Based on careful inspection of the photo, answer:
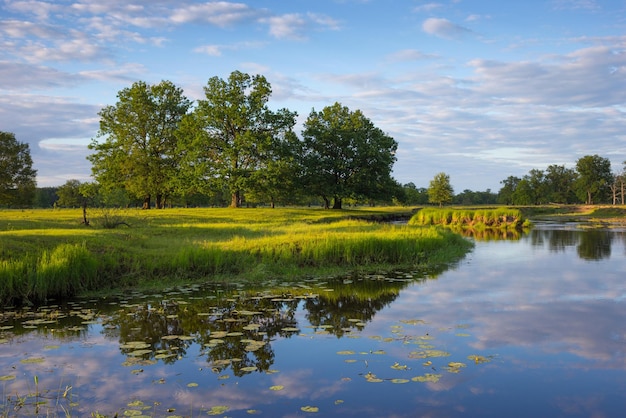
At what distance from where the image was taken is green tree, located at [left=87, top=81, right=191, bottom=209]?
52.6 metres

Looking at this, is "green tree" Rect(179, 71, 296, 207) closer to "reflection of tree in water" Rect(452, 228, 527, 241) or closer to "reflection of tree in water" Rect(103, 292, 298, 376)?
"reflection of tree in water" Rect(452, 228, 527, 241)

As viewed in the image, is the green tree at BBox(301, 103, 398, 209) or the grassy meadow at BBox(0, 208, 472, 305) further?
the green tree at BBox(301, 103, 398, 209)

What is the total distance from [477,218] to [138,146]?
1467 inches

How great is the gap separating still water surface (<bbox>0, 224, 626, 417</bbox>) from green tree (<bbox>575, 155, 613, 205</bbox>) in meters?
115

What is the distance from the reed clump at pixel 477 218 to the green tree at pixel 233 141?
15581 mm

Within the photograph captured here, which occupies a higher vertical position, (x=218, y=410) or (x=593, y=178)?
(x=593, y=178)

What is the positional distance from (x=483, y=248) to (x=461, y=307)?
16968mm

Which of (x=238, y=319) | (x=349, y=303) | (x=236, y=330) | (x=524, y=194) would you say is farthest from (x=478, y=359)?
(x=524, y=194)

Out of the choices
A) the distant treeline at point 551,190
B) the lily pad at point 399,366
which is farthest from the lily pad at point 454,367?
the distant treeline at point 551,190

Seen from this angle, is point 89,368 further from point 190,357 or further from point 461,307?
point 461,307

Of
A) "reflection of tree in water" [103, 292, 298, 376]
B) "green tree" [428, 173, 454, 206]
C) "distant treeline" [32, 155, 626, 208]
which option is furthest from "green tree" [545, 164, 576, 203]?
"reflection of tree in water" [103, 292, 298, 376]

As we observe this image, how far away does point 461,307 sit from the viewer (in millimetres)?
13102

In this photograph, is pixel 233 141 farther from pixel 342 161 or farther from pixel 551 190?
pixel 551 190

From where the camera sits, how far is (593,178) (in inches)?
4592
